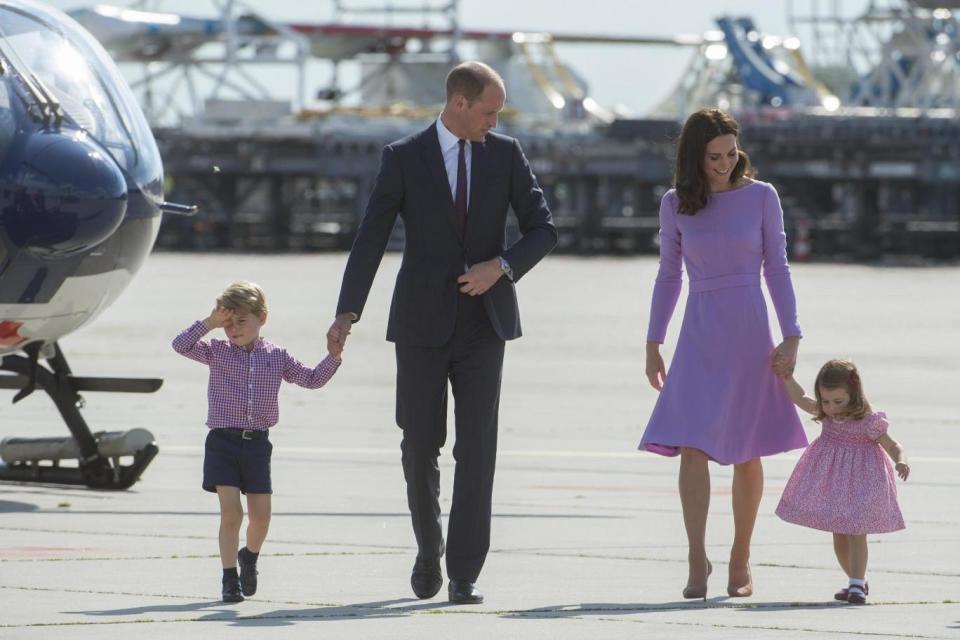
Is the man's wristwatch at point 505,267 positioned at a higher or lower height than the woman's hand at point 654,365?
higher

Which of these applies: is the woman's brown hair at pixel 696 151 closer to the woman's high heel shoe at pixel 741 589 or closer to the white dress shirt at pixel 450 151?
the white dress shirt at pixel 450 151

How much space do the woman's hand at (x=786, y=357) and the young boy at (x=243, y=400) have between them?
5.20 feet

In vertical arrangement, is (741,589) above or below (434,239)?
below

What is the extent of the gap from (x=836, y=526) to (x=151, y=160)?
14.0 feet

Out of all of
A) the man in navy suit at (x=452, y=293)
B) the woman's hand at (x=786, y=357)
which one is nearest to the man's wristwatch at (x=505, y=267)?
the man in navy suit at (x=452, y=293)

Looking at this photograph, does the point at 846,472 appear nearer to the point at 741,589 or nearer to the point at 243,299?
the point at 741,589

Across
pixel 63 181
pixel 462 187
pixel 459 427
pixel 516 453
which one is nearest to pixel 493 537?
pixel 459 427

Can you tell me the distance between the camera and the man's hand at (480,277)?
7637 millimetres

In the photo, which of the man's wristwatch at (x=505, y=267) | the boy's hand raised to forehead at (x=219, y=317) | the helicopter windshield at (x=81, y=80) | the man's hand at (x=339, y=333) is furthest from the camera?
A: the helicopter windshield at (x=81, y=80)

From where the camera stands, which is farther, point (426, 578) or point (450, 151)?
point (450, 151)

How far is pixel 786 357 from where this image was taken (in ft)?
25.6

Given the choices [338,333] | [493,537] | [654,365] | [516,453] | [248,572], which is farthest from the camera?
[516,453]

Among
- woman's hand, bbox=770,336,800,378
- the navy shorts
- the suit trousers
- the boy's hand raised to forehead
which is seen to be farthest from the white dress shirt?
woman's hand, bbox=770,336,800,378

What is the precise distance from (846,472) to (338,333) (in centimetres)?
191
